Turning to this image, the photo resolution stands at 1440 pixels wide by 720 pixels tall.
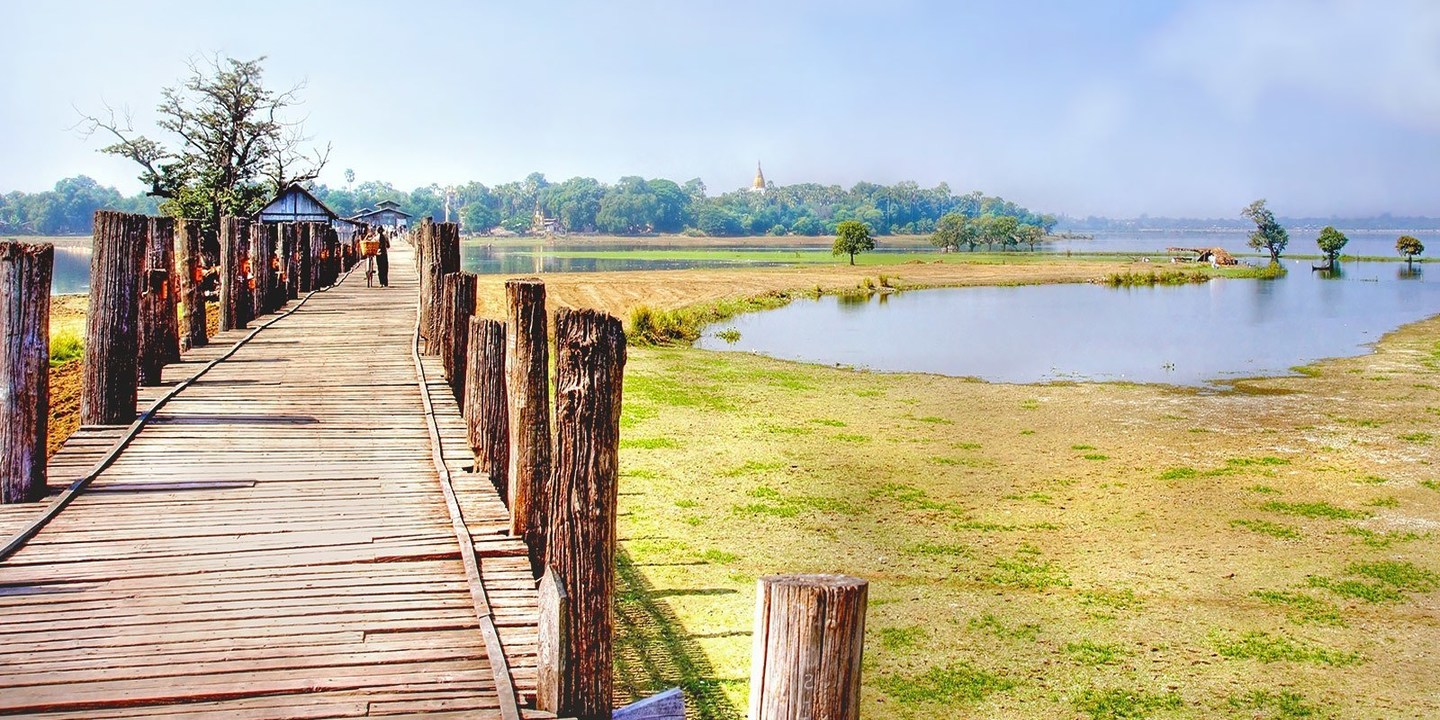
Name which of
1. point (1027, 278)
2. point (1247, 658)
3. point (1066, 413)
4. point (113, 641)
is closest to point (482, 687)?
point (113, 641)

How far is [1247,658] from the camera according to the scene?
9.25m

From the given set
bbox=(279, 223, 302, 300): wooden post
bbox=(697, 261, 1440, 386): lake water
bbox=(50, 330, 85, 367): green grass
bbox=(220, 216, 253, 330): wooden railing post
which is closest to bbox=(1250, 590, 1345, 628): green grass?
bbox=(220, 216, 253, 330): wooden railing post

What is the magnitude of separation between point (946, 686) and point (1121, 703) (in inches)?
51.5

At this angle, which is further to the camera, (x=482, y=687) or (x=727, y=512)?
(x=727, y=512)

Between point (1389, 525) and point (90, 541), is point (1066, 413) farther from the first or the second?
point (90, 541)

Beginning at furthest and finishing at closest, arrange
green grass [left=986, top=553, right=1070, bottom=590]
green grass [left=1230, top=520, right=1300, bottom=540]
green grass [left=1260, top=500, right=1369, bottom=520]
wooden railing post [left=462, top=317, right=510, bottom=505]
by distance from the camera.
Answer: green grass [left=1260, top=500, right=1369, bottom=520]
green grass [left=1230, top=520, right=1300, bottom=540]
green grass [left=986, top=553, right=1070, bottom=590]
wooden railing post [left=462, top=317, right=510, bottom=505]

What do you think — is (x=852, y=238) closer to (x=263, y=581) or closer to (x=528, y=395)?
(x=528, y=395)

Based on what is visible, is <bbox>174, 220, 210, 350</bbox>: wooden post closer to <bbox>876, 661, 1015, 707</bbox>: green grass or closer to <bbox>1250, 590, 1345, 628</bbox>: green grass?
<bbox>876, 661, 1015, 707</bbox>: green grass

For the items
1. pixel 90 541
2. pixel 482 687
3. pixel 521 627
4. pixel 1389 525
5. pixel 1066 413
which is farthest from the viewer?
pixel 1066 413

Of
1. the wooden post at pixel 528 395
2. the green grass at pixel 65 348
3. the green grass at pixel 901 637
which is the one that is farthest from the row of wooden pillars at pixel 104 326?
the green grass at pixel 901 637

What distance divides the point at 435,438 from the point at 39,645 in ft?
14.3

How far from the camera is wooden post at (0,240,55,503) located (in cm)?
698

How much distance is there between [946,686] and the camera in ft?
28.9

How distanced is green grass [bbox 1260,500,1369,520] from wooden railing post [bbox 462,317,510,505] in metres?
9.93
